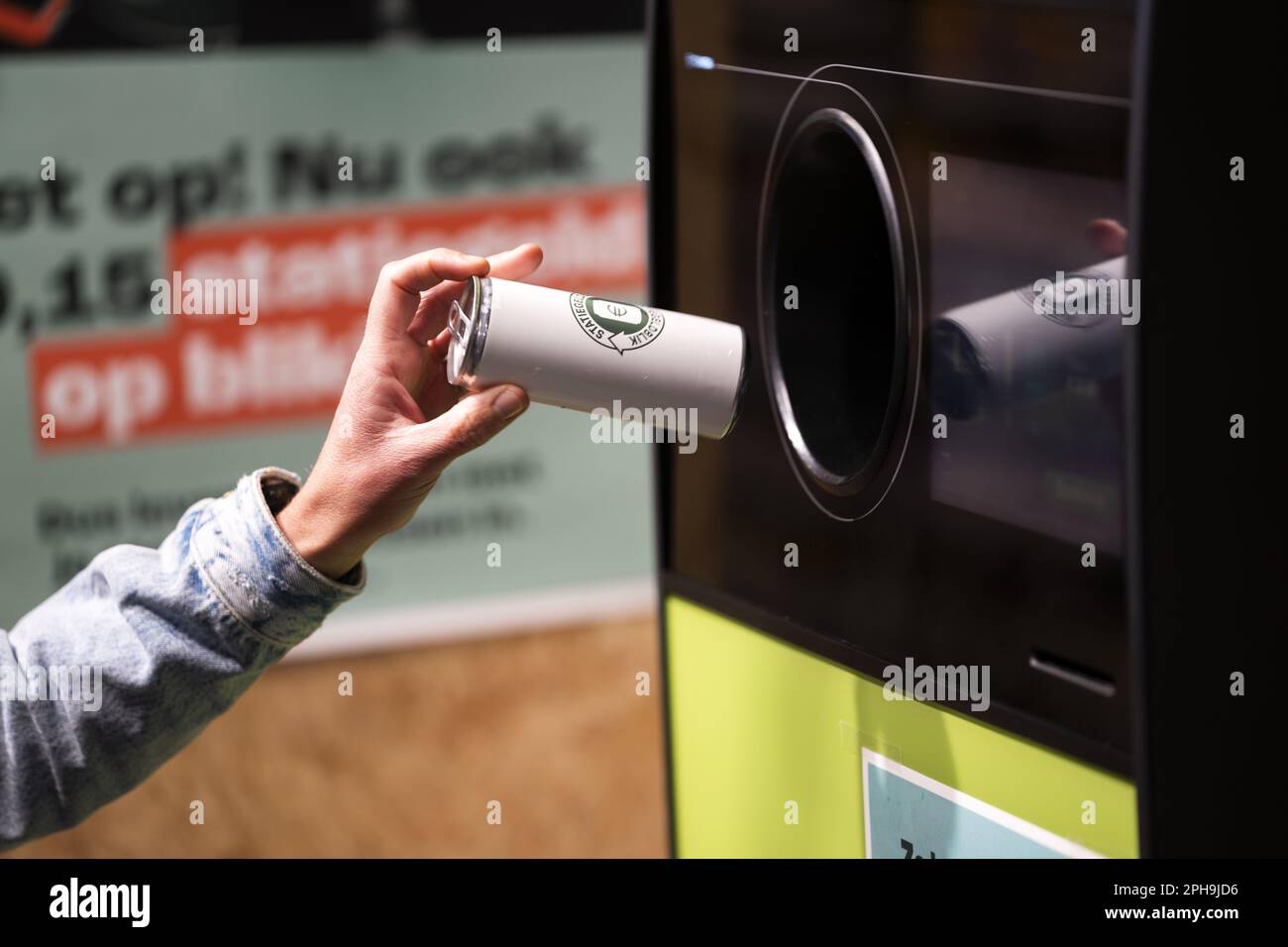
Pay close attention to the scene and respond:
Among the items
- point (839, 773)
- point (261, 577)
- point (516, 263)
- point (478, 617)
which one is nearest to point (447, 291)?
point (516, 263)

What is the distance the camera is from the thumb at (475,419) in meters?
1.17

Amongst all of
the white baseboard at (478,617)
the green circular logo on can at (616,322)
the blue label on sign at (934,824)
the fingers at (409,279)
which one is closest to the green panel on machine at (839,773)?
the blue label on sign at (934,824)

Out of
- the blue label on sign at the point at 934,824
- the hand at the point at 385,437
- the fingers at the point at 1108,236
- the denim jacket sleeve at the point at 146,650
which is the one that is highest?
the fingers at the point at 1108,236

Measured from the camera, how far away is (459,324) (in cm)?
119

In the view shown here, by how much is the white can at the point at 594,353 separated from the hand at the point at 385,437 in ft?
0.09

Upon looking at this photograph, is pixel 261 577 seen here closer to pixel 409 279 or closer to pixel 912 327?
pixel 409 279

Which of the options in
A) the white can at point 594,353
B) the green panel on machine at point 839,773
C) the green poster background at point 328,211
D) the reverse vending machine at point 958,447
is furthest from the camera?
the green poster background at point 328,211

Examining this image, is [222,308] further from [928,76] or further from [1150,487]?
[1150,487]

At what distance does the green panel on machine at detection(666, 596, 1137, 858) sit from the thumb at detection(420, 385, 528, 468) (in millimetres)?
368

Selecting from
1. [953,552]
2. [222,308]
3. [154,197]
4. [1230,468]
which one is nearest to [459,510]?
[222,308]

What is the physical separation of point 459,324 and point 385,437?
0.41ft

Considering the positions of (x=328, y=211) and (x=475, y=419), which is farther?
(x=328, y=211)

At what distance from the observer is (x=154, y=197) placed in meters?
2.81

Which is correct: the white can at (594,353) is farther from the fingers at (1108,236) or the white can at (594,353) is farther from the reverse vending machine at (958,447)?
the fingers at (1108,236)
